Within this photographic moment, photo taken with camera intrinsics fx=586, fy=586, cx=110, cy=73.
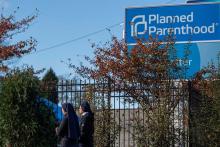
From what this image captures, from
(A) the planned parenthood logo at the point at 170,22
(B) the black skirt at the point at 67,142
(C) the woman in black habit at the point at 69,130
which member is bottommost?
(B) the black skirt at the point at 67,142

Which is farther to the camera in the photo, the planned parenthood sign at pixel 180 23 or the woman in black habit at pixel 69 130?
the planned parenthood sign at pixel 180 23

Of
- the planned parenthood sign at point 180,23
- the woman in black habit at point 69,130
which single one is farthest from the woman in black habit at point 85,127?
the planned parenthood sign at point 180,23

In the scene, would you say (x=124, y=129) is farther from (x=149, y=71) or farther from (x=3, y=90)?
(x=3, y=90)

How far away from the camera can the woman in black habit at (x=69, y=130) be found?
39.1 feet

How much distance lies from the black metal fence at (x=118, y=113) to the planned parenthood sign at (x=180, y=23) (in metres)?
5.00

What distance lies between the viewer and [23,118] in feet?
44.4

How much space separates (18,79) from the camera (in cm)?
1380

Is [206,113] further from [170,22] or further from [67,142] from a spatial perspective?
[170,22]

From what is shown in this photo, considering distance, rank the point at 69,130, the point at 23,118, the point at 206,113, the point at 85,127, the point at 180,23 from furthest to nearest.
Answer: the point at 180,23 < the point at 206,113 < the point at 23,118 < the point at 85,127 < the point at 69,130

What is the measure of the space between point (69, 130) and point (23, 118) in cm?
200

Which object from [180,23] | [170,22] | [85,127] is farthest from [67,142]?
[180,23]

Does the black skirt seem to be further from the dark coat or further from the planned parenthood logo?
the planned parenthood logo

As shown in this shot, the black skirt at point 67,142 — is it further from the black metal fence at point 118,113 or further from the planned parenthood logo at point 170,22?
the planned parenthood logo at point 170,22

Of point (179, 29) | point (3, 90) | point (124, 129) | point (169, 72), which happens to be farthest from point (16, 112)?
point (179, 29)
